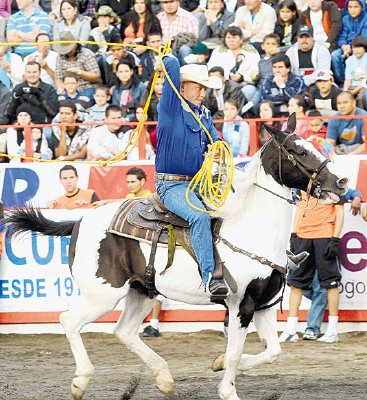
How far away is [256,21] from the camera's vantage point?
16484mm

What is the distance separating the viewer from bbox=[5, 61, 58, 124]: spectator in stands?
16.3 m

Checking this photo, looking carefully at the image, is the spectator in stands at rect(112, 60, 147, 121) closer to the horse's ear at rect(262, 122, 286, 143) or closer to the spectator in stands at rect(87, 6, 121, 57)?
the spectator in stands at rect(87, 6, 121, 57)

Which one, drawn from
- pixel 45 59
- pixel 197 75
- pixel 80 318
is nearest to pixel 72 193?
pixel 45 59

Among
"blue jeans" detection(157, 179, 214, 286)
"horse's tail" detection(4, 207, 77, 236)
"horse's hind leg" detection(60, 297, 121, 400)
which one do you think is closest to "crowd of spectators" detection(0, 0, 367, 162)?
"horse's tail" detection(4, 207, 77, 236)

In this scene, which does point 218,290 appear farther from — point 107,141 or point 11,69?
point 11,69

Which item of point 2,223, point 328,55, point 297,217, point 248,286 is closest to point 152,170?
point 297,217

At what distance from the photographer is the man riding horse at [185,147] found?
8875mm

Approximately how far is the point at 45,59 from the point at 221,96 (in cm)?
356

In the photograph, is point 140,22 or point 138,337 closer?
point 138,337

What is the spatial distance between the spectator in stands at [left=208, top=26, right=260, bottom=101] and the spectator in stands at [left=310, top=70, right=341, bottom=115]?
112cm

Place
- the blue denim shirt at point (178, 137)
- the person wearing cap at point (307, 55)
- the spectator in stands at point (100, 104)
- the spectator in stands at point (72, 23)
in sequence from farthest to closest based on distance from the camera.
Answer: the spectator in stands at point (72, 23)
the spectator in stands at point (100, 104)
the person wearing cap at point (307, 55)
the blue denim shirt at point (178, 137)

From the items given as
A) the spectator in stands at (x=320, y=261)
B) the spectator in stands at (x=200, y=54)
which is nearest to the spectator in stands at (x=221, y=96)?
the spectator in stands at (x=200, y=54)

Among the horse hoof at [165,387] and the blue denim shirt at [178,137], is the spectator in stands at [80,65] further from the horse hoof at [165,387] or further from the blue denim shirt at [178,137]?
the horse hoof at [165,387]

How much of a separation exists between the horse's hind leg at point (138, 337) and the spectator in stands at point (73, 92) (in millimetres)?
6769
